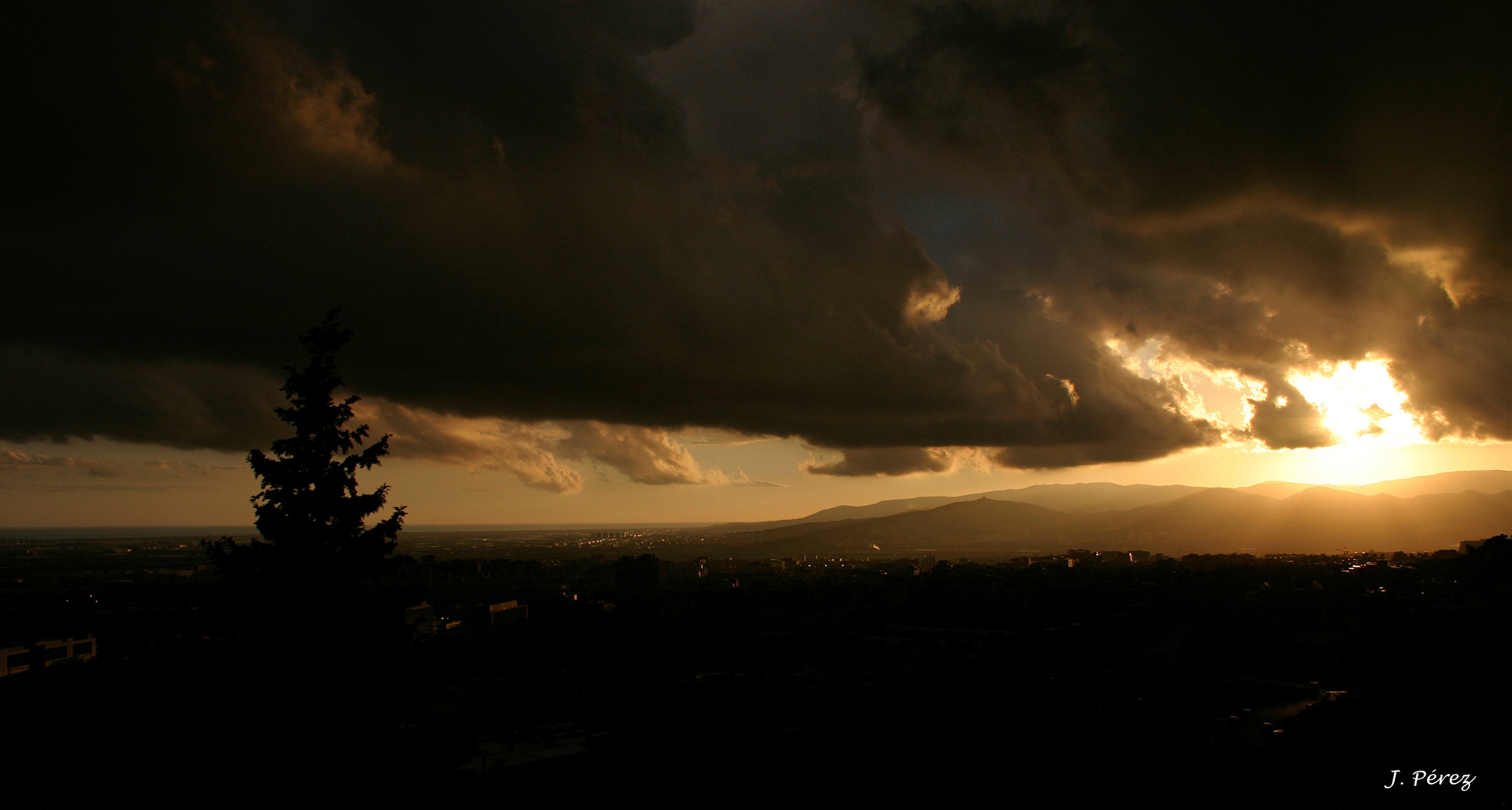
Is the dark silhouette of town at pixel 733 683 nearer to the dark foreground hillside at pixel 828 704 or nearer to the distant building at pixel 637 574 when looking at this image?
the dark foreground hillside at pixel 828 704

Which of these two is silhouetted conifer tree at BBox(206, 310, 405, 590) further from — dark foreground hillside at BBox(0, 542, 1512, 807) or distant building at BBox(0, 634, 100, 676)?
distant building at BBox(0, 634, 100, 676)

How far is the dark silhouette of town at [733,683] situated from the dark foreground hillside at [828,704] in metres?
0.09

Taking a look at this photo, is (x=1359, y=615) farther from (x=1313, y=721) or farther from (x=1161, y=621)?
(x=1313, y=721)

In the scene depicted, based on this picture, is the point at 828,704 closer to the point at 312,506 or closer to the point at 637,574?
the point at 312,506

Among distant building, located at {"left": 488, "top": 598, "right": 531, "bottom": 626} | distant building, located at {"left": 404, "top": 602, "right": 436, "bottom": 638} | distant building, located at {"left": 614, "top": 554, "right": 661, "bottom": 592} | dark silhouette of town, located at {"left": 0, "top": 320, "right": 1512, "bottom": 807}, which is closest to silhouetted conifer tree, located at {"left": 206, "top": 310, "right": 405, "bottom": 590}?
dark silhouette of town, located at {"left": 0, "top": 320, "right": 1512, "bottom": 807}

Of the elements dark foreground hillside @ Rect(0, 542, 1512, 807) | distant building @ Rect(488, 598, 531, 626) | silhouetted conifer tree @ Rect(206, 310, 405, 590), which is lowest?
distant building @ Rect(488, 598, 531, 626)

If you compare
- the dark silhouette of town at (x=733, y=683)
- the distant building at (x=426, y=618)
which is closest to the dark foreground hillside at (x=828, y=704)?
the dark silhouette of town at (x=733, y=683)

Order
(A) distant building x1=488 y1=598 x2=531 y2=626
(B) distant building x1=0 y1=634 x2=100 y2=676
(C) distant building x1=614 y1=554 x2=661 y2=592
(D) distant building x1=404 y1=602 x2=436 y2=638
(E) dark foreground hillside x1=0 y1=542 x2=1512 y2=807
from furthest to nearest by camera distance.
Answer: (C) distant building x1=614 y1=554 x2=661 y2=592
(A) distant building x1=488 y1=598 x2=531 y2=626
(D) distant building x1=404 y1=602 x2=436 y2=638
(B) distant building x1=0 y1=634 x2=100 y2=676
(E) dark foreground hillside x1=0 y1=542 x2=1512 y2=807

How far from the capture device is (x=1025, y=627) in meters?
61.3

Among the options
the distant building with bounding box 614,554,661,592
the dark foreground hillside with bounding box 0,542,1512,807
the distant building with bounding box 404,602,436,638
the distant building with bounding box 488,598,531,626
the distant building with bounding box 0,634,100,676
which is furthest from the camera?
the distant building with bounding box 614,554,661,592

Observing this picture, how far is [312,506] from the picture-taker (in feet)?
40.1

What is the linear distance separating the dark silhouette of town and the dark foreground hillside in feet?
0.31

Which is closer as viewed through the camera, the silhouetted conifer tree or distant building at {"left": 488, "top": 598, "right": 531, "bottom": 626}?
the silhouetted conifer tree

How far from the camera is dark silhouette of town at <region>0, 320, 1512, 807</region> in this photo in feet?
38.9
